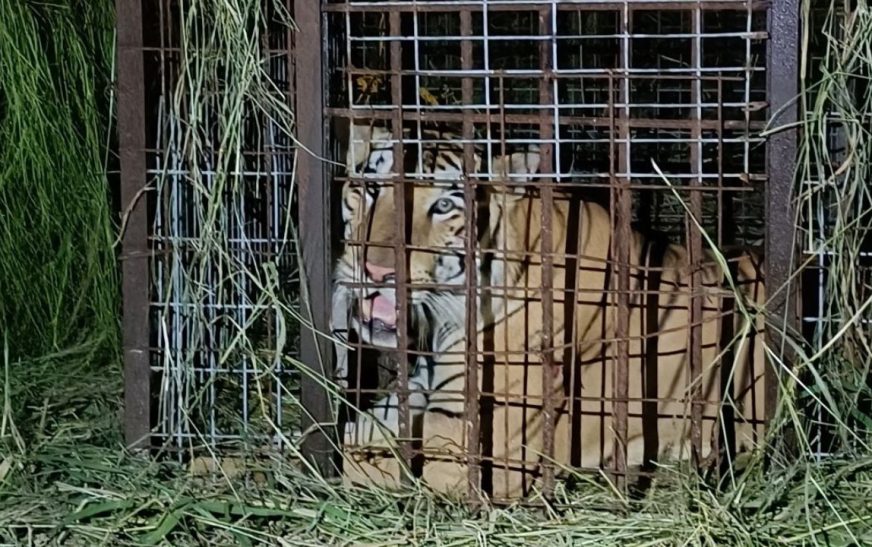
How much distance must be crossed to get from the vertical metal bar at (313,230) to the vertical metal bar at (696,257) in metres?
0.77

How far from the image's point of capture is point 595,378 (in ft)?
9.71

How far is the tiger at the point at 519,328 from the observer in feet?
9.18

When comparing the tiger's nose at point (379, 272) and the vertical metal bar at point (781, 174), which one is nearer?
the vertical metal bar at point (781, 174)

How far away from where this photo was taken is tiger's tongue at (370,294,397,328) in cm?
294

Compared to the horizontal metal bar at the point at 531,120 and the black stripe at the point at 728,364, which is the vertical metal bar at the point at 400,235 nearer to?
the horizontal metal bar at the point at 531,120

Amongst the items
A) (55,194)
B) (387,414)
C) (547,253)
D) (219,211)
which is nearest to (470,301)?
(547,253)

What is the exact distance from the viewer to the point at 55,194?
363cm

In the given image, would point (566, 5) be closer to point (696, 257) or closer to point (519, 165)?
point (519, 165)

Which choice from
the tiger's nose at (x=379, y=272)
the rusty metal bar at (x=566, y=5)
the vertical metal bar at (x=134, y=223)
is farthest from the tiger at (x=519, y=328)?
the vertical metal bar at (x=134, y=223)

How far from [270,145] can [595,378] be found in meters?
0.92

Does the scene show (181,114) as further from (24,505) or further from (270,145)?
(24,505)

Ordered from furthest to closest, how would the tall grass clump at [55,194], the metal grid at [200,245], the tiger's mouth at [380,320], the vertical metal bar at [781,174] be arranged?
1. the tall grass clump at [55,194]
2. the tiger's mouth at [380,320]
3. the metal grid at [200,245]
4. the vertical metal bar at [781,174]

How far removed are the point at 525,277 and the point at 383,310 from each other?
1.11 feet

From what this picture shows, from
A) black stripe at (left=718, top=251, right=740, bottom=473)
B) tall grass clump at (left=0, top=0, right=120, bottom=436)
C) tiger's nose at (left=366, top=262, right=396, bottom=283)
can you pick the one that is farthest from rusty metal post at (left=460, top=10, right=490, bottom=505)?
tall grass clump at (left=0, top=0, right=120, bottom=436)
